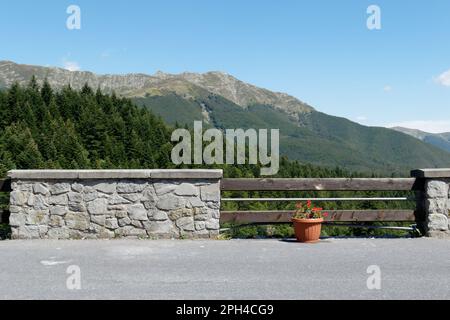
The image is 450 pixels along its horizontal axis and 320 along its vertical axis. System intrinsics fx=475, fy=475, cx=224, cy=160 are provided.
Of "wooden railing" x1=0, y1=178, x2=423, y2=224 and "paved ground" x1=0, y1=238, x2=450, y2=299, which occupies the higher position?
"wooden railing" x1=0, y1=178, x2=423, y2=224

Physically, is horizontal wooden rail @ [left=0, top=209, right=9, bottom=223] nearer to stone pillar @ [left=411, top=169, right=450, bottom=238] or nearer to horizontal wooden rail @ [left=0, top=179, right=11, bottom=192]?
horizontal wooden rail @ [left=0, top=179, right=11, bottom=192]

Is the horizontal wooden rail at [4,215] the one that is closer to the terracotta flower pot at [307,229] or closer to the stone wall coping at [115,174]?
the stone wall coping at [115,174]

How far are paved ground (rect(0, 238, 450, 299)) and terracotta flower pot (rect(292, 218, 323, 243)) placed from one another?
256 millimetres

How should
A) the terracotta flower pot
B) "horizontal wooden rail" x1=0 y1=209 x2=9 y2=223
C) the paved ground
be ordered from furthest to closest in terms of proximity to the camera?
"horizontal wooden rail" x1=0 y1=209 x2=9 y2=223 < the terracotta flower pot < the paved ground

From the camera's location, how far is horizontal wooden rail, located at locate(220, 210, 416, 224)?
1001cm

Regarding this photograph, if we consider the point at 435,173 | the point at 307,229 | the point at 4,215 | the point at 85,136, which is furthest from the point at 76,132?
the point at 435,173

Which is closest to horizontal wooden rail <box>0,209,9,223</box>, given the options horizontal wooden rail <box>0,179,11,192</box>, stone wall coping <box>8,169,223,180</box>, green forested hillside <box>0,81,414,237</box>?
horizontal wooden rail <box>0,179,11,192</box>

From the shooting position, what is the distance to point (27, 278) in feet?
22.0

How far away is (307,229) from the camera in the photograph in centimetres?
951

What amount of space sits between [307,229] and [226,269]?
2807 mm

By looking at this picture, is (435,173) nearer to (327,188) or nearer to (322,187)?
(327,188)

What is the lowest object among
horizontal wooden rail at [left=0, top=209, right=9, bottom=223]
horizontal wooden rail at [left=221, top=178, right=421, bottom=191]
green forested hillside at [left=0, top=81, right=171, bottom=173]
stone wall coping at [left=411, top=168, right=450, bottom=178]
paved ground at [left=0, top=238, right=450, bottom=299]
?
paved ground at [left=0, top=238, right=450, bottom=299]

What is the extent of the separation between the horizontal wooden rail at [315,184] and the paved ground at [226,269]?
1104mm

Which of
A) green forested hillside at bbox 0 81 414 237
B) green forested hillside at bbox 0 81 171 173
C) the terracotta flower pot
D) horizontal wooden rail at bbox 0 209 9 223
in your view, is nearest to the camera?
the terracotta flower pot
